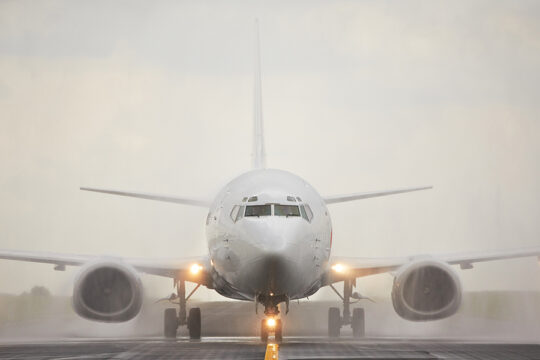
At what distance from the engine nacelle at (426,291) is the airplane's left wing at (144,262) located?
5.03 m

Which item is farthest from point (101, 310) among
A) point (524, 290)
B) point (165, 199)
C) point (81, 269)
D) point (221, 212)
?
point (524, 290)

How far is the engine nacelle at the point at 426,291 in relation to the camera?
25172mm

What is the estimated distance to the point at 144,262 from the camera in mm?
26906

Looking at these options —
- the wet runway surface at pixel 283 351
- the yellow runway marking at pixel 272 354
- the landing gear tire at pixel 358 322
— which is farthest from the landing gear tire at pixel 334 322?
the yellow runway marking at pixel 272 354

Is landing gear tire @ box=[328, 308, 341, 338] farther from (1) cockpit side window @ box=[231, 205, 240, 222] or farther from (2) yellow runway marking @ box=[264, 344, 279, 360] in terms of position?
(2) yellow runway marking @ box=[264, 344, 279, 360]

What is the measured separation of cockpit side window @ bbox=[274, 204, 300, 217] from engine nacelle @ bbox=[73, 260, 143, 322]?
578cm

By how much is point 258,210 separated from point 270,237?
112cm

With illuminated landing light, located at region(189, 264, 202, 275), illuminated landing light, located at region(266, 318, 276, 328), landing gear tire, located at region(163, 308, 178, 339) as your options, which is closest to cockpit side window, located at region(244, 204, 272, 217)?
illuminated landing light, located at region(266, 318, 276, 328)

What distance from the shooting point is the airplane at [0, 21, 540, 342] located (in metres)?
20.4

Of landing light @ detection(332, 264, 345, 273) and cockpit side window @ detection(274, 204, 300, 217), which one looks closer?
cockpit side window @ detection(274, 204, 300, 217)

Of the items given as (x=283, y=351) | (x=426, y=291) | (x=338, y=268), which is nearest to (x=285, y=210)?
(x=283, y=351)

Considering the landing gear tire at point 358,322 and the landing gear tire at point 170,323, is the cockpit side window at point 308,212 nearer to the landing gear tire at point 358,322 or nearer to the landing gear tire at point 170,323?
the landing gear tire at point 358,322

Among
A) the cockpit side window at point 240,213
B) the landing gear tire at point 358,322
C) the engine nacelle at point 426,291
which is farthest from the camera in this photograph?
the landing gear tire at point 358,322

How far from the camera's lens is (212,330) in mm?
32344
